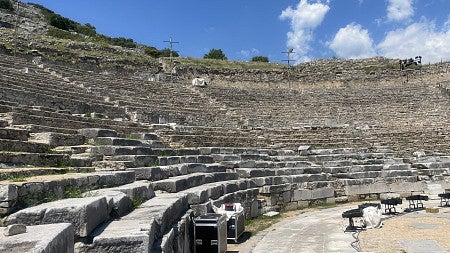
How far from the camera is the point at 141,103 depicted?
17641 millimetres

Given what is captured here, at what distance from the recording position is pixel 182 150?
456 inches

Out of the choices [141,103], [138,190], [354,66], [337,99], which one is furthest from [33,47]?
[354,66]

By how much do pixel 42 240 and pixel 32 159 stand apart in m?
4.02

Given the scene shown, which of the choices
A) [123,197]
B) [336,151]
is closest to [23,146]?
[123,197]

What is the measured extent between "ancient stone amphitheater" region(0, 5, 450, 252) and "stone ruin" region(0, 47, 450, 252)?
0.11 ft

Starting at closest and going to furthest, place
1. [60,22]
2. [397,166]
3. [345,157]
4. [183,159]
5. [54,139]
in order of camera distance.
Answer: [54,139], [183,159], [397,166], [345,157], [60,22]

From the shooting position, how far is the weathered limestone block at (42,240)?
2.64 m

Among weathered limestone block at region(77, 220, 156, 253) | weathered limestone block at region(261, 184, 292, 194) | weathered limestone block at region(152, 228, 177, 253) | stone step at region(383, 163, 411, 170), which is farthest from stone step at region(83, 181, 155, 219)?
stone step at region(383, 163, 411, 170)

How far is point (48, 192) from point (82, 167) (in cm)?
262

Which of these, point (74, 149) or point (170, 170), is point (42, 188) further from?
point (170, 170)

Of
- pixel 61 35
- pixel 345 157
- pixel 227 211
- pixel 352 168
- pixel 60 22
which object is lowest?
pixel 227 211

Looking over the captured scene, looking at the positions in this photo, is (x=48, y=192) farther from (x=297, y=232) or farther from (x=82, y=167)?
(x=297, y=232)

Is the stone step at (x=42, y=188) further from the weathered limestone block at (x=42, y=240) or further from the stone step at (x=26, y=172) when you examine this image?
the weathered limestone block at (x=42, y=240)

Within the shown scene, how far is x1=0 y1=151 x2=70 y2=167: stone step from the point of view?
582 centimetres
